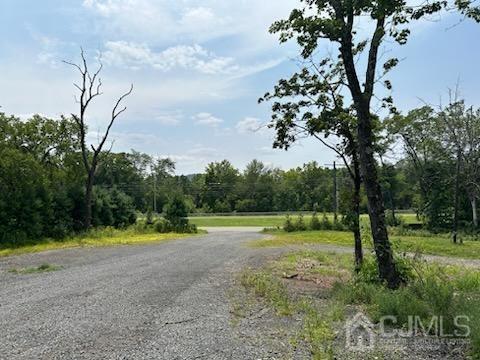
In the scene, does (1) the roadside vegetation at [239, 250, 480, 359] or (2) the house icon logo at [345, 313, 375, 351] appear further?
(1) the roadside vegetation at [239, 250, 480, 359]

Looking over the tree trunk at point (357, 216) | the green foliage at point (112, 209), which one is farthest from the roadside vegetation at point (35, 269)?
the green foliage at point (112, 209)

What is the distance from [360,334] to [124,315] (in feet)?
11.2

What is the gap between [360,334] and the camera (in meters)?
5.49

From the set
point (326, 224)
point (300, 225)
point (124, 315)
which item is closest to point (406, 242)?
point (326, 224)

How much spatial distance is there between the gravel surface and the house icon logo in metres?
0.87

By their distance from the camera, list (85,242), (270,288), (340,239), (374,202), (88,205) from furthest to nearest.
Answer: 1. (340,239)
2. (88,205)
3. (85,242)
4. (270,288)
5. (374,202)

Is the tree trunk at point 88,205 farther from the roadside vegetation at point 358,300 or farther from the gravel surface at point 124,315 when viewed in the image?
the roadside vegetation at point 358,300

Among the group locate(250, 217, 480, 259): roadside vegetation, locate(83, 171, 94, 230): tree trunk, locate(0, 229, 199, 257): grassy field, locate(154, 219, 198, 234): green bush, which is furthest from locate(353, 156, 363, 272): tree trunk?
locate(154, 219, 198, 234): green bush

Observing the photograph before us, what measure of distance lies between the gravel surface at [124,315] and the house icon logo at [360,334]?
2.84 feet

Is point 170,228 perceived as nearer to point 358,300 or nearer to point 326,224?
point 326,224

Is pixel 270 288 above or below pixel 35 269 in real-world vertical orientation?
above

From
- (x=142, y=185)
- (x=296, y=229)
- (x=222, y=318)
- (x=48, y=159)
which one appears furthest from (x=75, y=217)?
(x=142, y=185)

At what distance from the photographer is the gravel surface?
5043 millimetres

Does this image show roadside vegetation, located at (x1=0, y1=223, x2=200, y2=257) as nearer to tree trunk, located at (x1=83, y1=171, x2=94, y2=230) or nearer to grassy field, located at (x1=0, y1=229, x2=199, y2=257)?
grassy field, located at (x1=0, y1=229, x2=199, y2=257)
